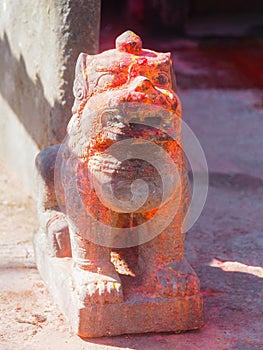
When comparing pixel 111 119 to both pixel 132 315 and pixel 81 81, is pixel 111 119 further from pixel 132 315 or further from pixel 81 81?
pixel 132 315

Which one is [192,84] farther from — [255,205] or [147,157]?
[147,157]

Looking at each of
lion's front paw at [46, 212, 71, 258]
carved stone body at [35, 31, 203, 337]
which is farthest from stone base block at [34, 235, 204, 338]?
lion's front paw at [46, 212, 71, 258]

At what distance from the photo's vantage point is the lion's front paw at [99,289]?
3.82 metres

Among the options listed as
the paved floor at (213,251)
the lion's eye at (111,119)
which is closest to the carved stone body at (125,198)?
→ the lion's eye at (111,119)

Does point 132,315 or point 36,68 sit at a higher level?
point 36,68

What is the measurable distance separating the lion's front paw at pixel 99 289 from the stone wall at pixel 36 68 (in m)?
1.49

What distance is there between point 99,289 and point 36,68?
82.4 inches

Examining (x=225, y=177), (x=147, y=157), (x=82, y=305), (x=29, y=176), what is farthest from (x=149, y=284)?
(x=225, y=177)

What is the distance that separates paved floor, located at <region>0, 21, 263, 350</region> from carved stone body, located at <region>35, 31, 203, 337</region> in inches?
4.9

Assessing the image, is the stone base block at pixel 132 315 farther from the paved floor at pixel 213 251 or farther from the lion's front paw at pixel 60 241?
the lion's front paw at pixel 60 241

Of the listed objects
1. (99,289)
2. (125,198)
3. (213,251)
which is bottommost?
(213,251)

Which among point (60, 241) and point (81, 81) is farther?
point (60, 241)

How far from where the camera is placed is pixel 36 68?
545 centimetres

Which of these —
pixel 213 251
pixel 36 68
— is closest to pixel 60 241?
pixel 213 251
